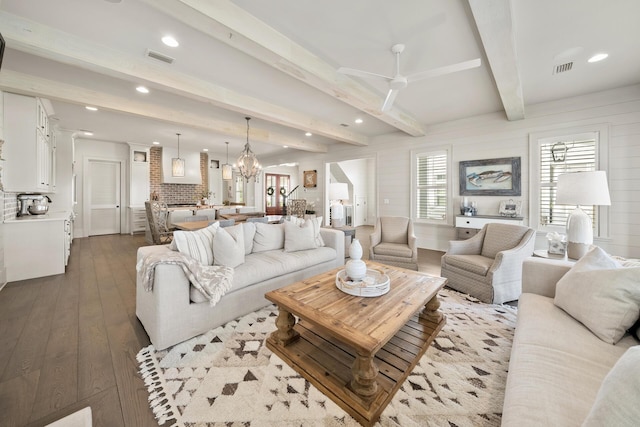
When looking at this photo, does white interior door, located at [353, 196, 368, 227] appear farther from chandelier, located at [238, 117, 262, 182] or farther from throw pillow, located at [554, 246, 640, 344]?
throw pillow, located at [554, 246, 640, 344]

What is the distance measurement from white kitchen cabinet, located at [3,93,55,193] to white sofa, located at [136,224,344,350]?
292 centimetres

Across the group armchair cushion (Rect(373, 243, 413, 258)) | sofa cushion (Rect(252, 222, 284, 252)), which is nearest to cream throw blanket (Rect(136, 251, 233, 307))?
sofa cushion (Rect(252, 222, 284, 252))

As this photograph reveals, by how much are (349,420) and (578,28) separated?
3633mm

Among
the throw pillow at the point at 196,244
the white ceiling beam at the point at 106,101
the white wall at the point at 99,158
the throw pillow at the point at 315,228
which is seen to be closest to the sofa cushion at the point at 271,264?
the throw pillow at the point at 315,228

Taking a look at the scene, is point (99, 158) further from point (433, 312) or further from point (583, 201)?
point (583, 201)

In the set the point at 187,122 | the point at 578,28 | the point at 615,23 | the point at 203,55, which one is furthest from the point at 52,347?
the point at 615,23

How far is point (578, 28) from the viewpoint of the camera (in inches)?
86.8

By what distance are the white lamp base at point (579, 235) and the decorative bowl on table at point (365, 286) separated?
188 cm

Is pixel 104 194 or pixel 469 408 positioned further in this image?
pixel 104 194

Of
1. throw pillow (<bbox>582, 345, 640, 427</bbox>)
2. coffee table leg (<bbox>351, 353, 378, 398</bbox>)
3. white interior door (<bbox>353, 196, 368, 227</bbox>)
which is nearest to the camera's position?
throw pillow (<bbox>582, 345, 640, 427</bbox>)

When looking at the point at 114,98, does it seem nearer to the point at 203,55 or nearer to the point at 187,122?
the point at 187,122

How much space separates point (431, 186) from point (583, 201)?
2956 mm

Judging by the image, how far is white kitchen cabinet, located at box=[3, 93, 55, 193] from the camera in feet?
11.1

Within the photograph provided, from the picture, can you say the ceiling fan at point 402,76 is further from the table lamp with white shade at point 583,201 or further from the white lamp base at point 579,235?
the white lamp base at point 579,235
